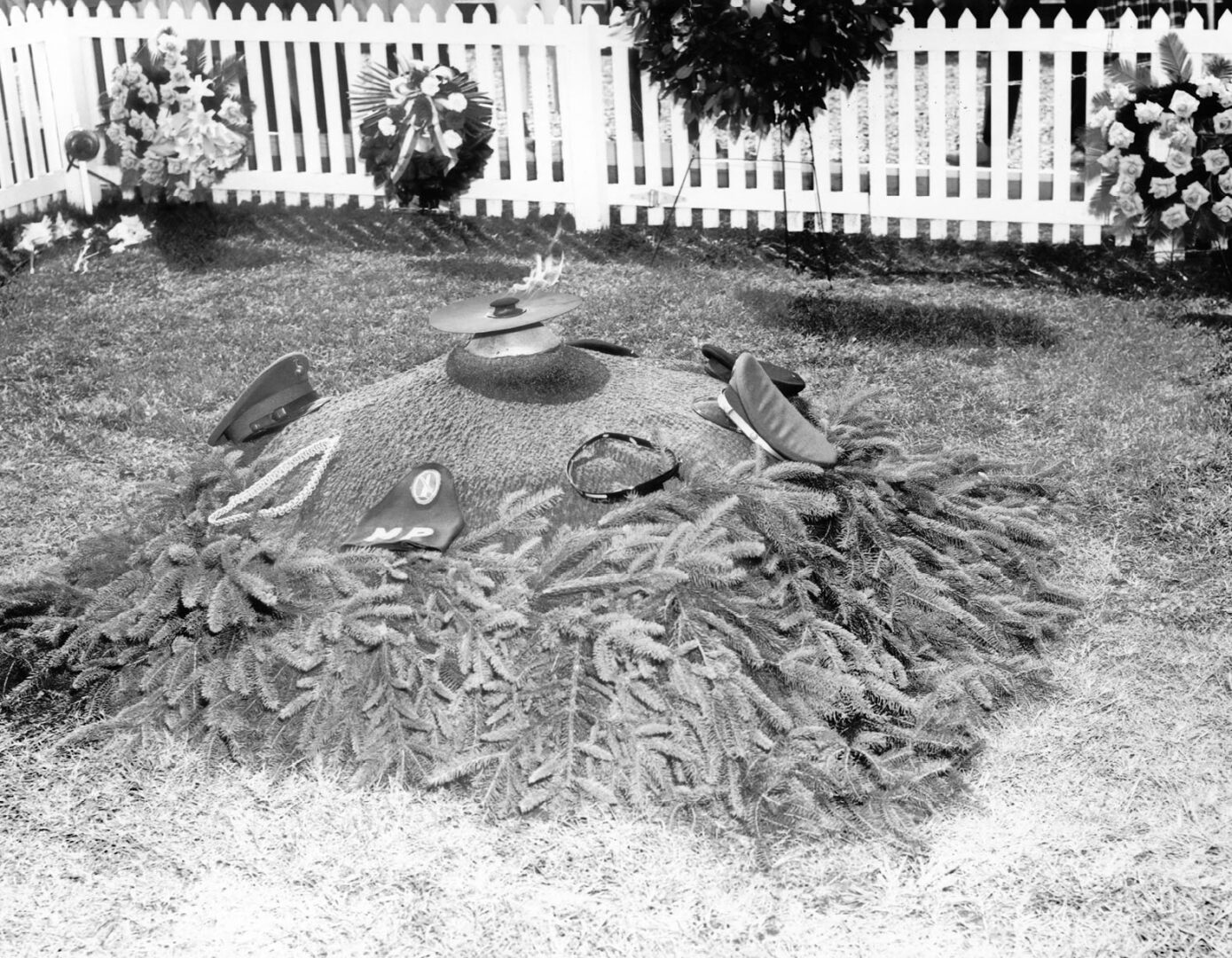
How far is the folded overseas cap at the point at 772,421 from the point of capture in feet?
15.0

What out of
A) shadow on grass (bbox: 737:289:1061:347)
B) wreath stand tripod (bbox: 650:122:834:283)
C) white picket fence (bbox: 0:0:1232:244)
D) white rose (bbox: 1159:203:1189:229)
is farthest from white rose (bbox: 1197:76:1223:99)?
wreath stand tripod (bbox: 650:122:834:283)

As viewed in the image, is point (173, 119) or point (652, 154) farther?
point (173, 119)

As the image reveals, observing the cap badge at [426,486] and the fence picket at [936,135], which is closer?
the cap badge at [426,486]

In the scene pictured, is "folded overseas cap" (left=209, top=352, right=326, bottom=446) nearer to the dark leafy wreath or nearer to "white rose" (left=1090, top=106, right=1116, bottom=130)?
the dark leafy wreath

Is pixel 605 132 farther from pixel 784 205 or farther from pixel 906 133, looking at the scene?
pixel 906 133

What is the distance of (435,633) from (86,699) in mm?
1148

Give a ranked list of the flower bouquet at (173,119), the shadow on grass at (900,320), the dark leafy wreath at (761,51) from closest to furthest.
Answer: the shadow on grass at (900,320)
the dark leafy wreath at (761,51)
the flower bouquet at (173,119)

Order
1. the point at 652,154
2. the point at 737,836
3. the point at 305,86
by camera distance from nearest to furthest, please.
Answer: the point at 737,836 → the point at 652,154 → the point at 305,86

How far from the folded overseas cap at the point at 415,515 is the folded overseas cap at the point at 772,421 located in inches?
36.4

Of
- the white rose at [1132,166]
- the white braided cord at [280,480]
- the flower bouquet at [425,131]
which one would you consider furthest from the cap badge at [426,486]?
the white rose at [1132,166]

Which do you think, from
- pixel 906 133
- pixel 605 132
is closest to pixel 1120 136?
pixel 906 133

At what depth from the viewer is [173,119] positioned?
10516 mm

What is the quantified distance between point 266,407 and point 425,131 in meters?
5.17

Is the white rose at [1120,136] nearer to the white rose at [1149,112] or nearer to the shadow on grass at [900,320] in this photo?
the white rose at [1149,112]
